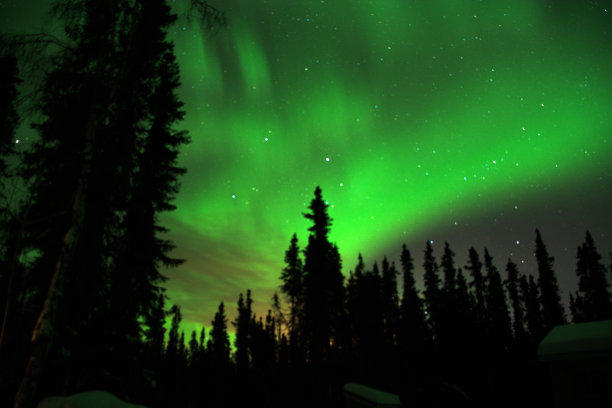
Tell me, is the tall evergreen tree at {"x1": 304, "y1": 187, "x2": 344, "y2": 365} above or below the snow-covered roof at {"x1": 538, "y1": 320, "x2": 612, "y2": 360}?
above

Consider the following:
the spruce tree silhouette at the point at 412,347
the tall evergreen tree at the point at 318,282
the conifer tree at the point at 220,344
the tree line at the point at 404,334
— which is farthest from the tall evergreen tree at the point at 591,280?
the conifer tree at the point at 220,344

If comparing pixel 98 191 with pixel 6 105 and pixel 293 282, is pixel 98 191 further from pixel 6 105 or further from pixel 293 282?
pixel 293 282

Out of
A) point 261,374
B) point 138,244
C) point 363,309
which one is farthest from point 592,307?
point 138,244

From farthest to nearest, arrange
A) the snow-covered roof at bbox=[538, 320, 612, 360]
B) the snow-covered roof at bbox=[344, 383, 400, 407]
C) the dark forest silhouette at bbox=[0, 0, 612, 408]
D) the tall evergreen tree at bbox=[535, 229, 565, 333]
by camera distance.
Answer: the tall evergreen tree at bbox=[535, 229, 565, 333] < the dark forest silhouette at bbox=[0, 0, 612, 408] < the snow-covered roof at bbox=[344, 383, 400, 407] < the snow-covered roof at bbox=[538, 320, 612, 360]

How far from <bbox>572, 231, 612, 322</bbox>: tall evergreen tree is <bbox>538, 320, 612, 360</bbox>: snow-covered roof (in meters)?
57.0

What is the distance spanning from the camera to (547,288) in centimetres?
5706

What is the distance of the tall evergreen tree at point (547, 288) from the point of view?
2140 inches

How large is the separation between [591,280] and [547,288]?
6.18 m

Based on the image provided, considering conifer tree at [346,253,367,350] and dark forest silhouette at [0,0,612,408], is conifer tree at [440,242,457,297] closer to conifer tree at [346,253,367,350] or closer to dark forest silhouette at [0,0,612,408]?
conifer tree at [346,253,367,350]

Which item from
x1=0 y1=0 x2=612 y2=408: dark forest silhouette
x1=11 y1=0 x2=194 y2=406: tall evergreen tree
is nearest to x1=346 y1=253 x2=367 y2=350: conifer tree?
x1=0 y1=0 x2=612 y2=408: dark forest silhouette

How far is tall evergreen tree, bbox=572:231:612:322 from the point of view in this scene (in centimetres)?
4972

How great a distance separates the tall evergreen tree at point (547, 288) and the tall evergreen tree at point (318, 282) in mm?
44706

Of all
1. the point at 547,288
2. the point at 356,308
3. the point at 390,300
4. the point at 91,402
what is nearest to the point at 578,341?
the point at 91,402

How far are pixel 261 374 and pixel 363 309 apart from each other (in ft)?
50.3
